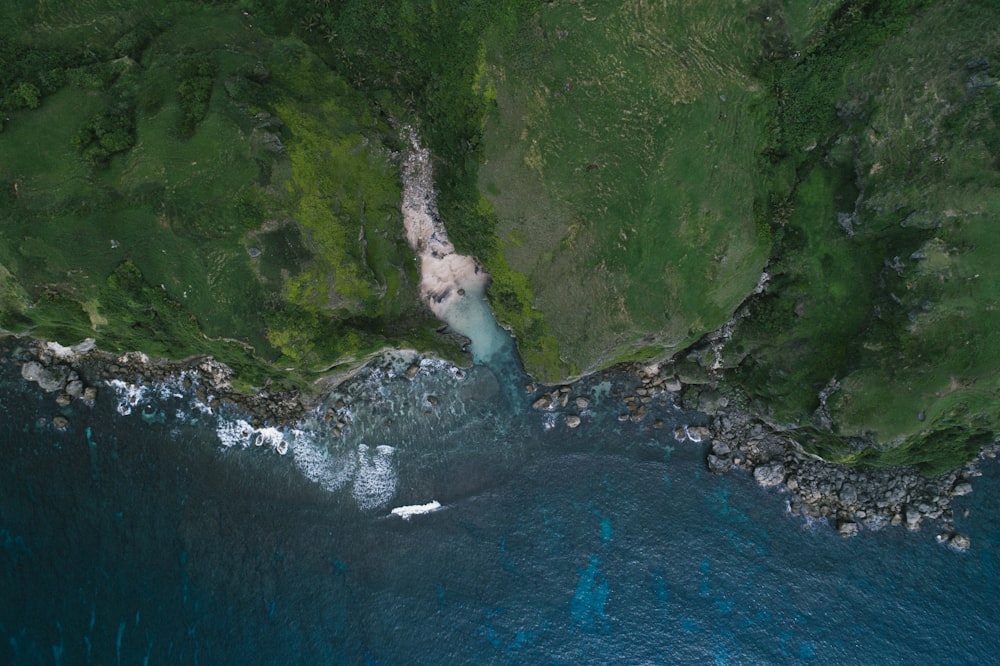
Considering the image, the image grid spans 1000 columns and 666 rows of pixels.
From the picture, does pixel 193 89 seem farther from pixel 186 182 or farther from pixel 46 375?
pixel 46 375

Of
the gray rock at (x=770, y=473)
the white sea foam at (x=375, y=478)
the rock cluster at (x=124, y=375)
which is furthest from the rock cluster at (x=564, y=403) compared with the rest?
the rock cluster at (x=124, y=375)

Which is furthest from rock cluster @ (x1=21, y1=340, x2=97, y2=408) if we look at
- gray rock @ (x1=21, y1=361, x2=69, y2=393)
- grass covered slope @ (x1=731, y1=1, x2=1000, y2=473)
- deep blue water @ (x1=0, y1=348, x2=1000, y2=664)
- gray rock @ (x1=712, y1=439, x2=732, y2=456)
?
grass covered slope @ (x1=731, y1=1, x2=1000, y2=473)

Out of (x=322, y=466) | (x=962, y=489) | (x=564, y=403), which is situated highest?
(x=564, y=403)

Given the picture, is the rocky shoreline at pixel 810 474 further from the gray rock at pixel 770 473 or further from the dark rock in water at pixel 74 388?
the dark rock in water at pixel 74 388

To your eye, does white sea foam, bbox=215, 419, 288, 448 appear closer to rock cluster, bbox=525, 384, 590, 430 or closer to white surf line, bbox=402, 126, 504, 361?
white surf line, bbox=402, 126, 504, 361

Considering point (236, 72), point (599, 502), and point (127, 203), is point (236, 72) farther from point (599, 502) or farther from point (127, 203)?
point (599, 502)

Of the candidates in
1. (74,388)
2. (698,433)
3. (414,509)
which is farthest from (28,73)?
(698,433)
